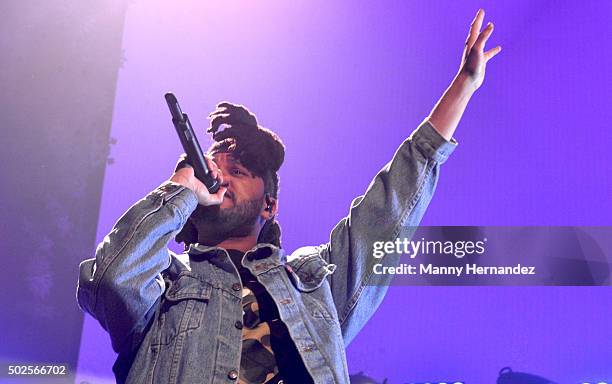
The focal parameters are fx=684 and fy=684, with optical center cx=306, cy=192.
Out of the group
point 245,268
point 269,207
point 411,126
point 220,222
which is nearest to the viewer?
point 245,268

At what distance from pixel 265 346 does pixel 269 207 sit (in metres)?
0.40

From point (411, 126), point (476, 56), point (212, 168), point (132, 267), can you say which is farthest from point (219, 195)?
point (476, 56)

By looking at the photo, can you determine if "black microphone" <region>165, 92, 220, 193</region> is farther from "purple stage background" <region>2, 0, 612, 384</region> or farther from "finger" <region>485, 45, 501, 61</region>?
"finger" <region>485, 45, 501, 61</region>

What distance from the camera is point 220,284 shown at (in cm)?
135

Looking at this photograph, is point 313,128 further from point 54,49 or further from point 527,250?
point 54,49

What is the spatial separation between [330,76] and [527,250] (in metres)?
0.67

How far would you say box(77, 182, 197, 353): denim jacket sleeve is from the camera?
118cm

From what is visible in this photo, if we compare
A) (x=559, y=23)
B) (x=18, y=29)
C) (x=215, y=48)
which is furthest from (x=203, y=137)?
(x=559, y=23)

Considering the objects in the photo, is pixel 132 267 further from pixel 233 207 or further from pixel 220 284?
pixel 233 207

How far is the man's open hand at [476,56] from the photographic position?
1658mm

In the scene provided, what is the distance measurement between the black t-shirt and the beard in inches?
7.5

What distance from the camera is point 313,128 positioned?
1.77 metres

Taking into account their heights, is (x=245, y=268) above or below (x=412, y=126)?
below

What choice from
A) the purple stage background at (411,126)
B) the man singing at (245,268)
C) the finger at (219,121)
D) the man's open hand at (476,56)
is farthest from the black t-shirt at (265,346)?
the man's open hand at (476,56)
